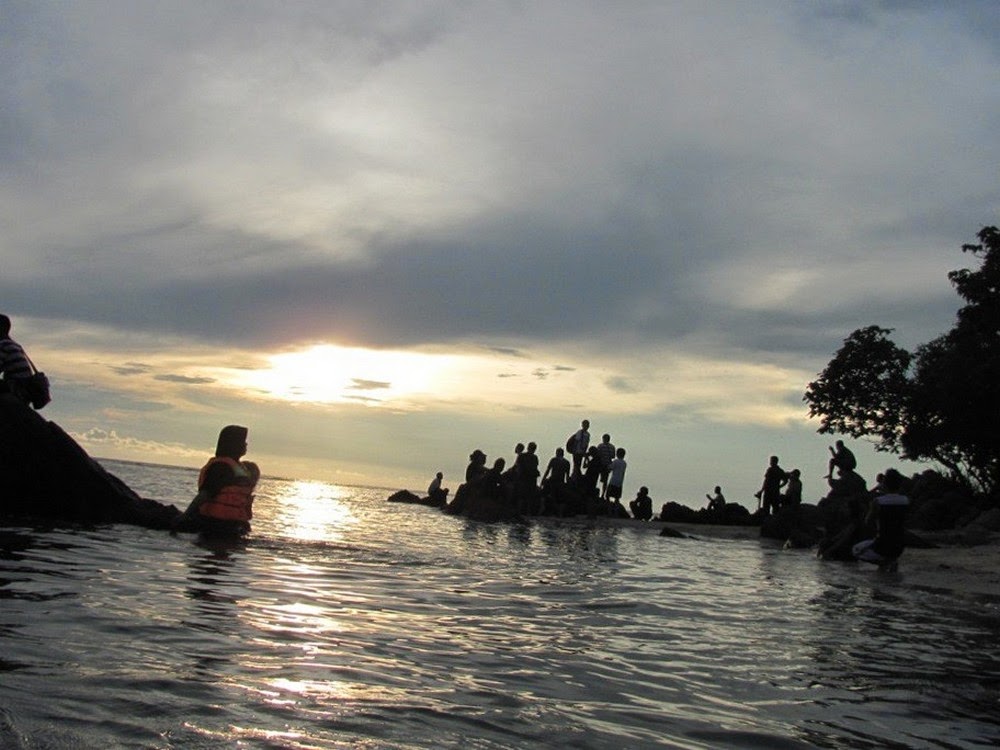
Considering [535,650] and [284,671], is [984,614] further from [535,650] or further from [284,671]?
[284,671]

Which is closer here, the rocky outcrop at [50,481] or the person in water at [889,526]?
the rocky outcrop at [50,481]

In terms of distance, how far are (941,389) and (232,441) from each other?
28603 millimetres

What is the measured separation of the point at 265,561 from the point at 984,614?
7843 mm

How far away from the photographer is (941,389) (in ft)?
108

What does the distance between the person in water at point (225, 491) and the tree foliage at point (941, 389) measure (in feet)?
91.4

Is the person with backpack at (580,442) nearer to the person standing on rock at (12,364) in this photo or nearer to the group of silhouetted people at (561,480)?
the group of silhouetted people at (561,480)

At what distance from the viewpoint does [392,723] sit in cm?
385

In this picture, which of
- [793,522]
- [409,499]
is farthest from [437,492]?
[793,522]

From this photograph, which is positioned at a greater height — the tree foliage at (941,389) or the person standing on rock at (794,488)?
the tree foliage at (941,389)

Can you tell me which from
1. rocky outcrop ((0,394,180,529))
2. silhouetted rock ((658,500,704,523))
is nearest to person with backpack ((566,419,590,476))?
silhouetted rock ((658,500,704,523))

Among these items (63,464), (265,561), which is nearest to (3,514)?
(63,464)

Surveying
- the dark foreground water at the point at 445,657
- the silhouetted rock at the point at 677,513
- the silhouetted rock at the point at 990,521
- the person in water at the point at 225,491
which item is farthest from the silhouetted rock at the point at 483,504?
the dark foreground water at the point at 445,657

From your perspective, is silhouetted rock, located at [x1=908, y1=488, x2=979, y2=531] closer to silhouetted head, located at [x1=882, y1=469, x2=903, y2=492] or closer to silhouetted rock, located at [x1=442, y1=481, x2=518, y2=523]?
silhouetted rock, located at [x1=442, y1=481, x2=518, y2=523]

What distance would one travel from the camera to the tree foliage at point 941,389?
107 ft
